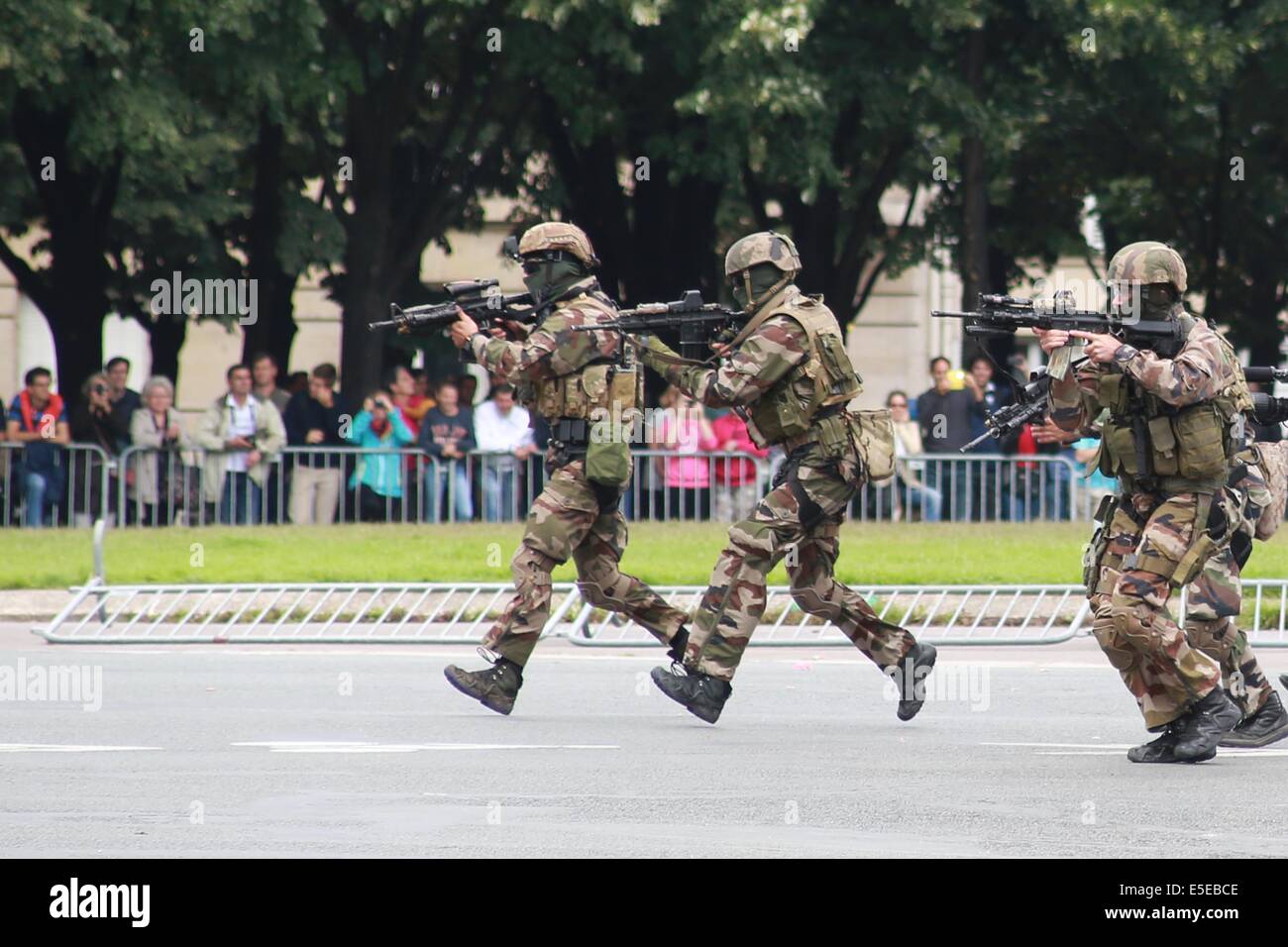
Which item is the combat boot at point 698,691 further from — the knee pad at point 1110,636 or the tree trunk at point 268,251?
the tree trunk at point 268,251

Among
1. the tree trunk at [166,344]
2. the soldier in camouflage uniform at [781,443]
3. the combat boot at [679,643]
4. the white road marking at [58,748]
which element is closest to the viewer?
the white road marking at [58,748]

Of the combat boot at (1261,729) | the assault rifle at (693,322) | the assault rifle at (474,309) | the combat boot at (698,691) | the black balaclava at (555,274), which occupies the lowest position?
the combat boot at (1261,729)

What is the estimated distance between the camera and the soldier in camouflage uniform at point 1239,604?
30.6 feet

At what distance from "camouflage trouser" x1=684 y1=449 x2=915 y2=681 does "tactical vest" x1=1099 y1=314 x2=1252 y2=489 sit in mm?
1454

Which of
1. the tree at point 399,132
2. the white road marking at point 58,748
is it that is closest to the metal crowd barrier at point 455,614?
the white road marking at point 58,748

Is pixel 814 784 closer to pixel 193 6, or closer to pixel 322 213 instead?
pixel 193 6

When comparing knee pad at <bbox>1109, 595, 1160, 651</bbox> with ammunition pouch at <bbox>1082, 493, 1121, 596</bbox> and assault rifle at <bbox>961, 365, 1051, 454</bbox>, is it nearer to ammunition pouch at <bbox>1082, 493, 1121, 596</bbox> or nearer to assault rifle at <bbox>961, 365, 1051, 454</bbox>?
ammunition pouch at <bbox>1082, 493, 1121, 596</bbox>

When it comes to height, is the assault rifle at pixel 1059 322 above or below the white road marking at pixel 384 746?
above

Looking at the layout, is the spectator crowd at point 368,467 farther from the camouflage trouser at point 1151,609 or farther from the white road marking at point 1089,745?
the camouflage trouser at point 1151,609

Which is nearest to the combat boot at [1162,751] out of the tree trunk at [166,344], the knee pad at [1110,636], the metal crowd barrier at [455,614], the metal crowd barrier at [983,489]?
the knee pad at [1110,636]

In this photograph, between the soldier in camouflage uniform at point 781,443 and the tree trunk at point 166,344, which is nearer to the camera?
the soldier in camouflage uniform at point 781,443

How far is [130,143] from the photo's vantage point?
21141 mm

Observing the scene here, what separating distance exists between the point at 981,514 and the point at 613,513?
9.81 meters

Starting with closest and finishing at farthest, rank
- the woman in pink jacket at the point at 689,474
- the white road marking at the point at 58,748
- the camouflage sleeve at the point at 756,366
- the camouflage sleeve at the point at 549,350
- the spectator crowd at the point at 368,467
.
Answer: the white road marking at the point at 58,748 → the camouflage sleeve at the point at 756,366 → the camouflage sleeve at the point at 549,350 → the spectator crowd at the point at 368,467 → the woman in pink jacket at the point at 689,474
